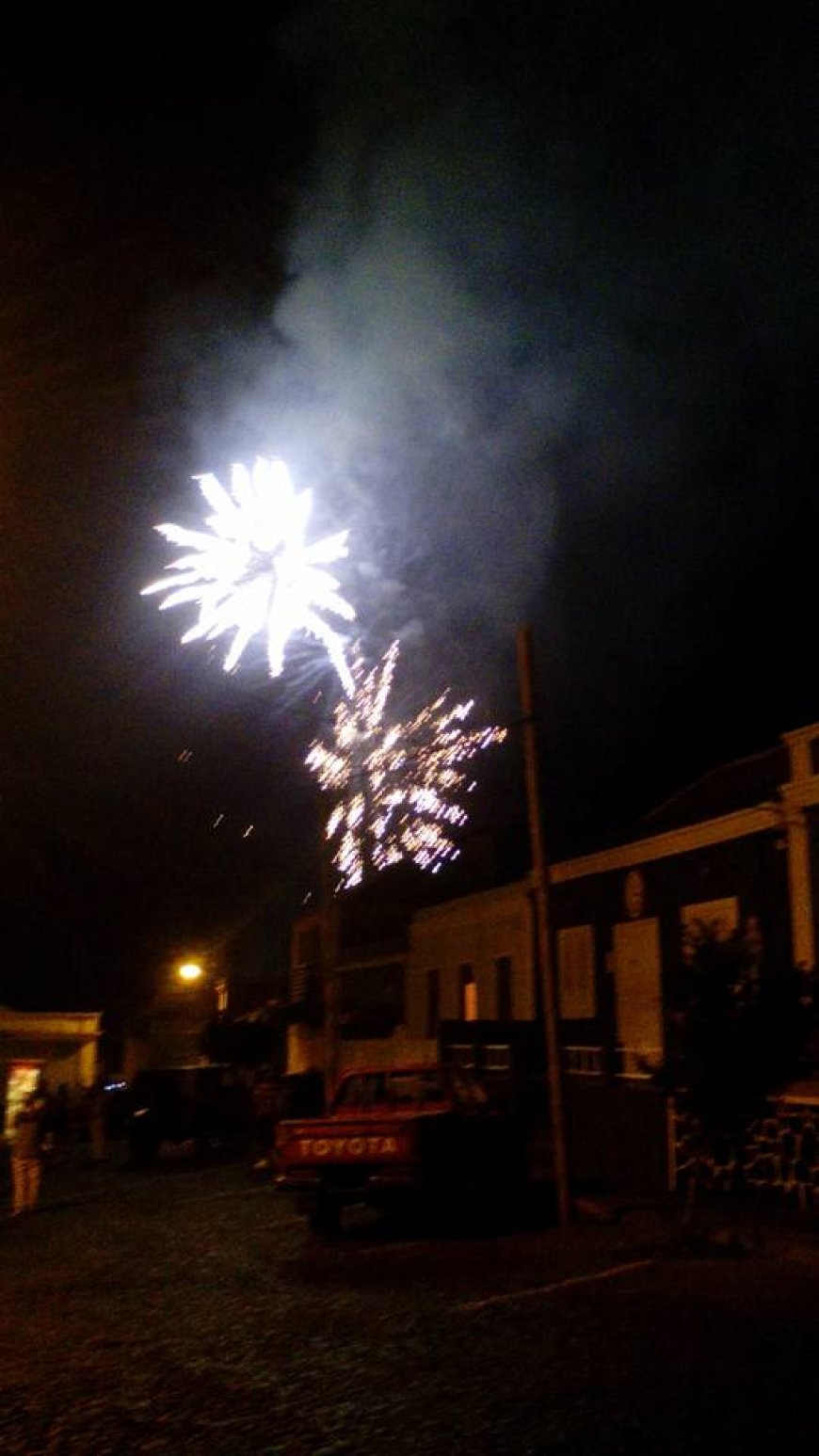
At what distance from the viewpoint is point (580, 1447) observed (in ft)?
23.4

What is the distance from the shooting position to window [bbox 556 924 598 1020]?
26391mm

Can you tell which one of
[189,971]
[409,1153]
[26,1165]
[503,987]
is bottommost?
[26,1165]

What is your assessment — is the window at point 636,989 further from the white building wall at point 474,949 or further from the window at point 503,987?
the window at point 503,987

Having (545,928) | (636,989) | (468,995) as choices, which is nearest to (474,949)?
(468,995)

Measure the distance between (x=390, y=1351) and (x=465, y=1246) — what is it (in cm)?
492

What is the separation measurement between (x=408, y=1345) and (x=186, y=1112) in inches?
713

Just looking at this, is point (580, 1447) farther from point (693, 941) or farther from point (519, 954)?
point (519, 954)

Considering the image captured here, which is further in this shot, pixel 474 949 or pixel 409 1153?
pixel 474 949

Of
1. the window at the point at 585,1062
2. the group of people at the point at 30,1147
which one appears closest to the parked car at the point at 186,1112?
the group of people at the point at 30,1147

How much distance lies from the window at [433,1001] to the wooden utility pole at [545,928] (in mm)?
18684

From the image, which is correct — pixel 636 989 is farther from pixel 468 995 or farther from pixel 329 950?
pixel 468 995

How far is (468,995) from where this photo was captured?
3281 centimetres

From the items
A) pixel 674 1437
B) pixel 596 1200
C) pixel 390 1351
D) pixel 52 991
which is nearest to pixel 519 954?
pixel 596 1200

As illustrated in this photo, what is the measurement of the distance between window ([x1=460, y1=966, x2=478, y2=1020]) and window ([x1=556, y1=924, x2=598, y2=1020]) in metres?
4.95
